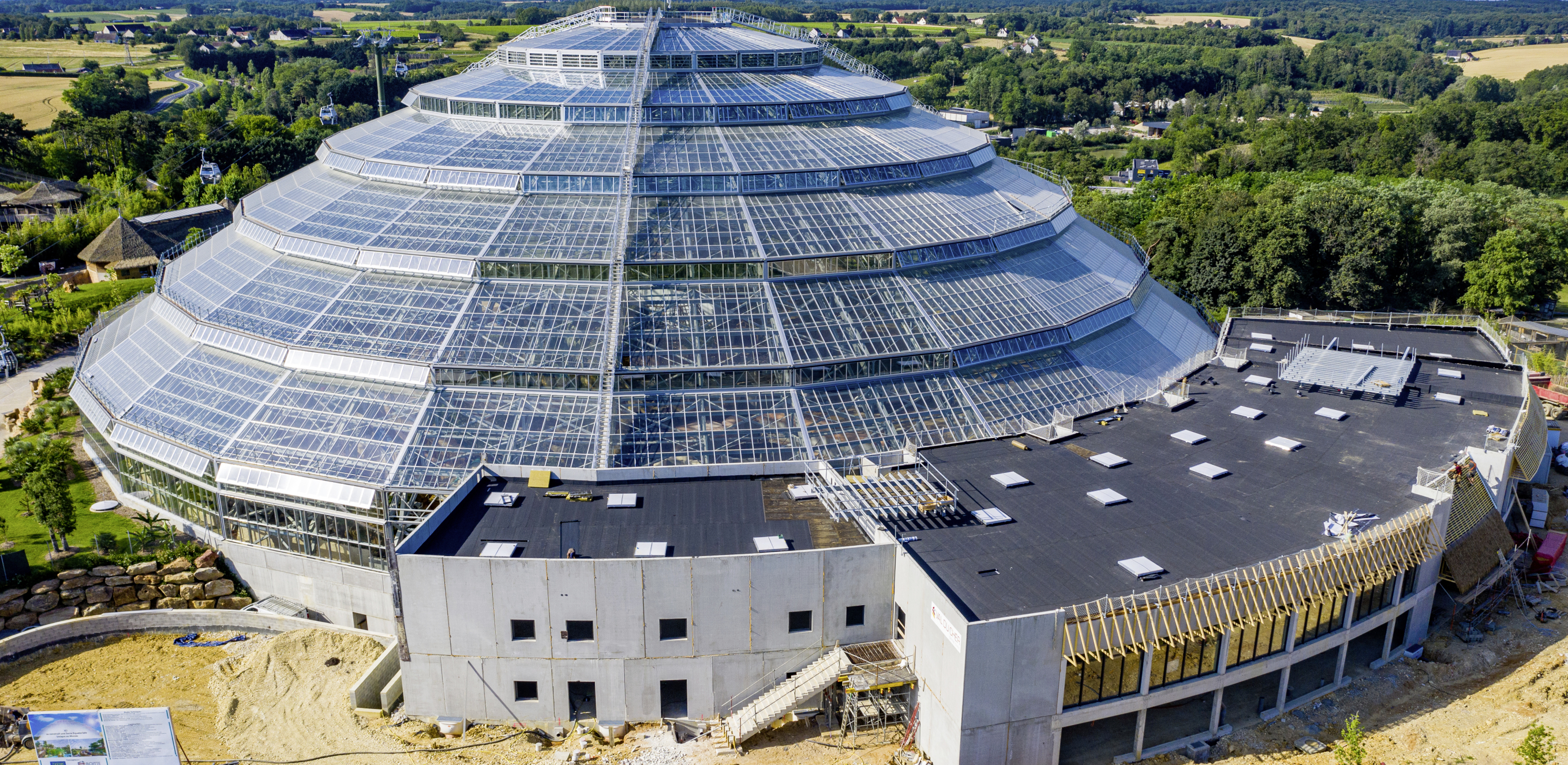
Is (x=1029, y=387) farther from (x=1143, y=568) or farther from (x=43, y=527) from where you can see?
(x=43, y=527)

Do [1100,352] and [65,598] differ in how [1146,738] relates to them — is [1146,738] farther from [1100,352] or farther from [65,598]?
[65,598]

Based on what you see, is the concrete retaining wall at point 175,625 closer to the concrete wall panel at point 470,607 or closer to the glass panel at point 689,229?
the concrete wall panel at point 470,607

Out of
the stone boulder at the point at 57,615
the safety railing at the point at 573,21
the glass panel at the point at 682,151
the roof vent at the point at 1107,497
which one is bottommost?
the stone boulder at the point at 57,615

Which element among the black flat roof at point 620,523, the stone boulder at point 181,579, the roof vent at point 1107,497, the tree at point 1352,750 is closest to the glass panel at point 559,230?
the black flat roof at point 620,523

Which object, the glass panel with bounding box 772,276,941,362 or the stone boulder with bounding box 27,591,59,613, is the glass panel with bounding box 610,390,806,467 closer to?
the glass panel with bounding box 772,276,941,362

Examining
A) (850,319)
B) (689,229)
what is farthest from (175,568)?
(850,319)

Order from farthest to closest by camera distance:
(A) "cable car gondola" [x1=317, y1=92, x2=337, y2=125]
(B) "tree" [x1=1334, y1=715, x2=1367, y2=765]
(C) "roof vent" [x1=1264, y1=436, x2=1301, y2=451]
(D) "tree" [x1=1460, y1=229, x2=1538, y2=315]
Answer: (A) "cable car gondola" [x1=317, y1=92, x2=337, y2=125] → (D) "tree" [x1=1460, y1=229, x2=1538, y2=315] → (C) "roof vent" [x1=1264, y1=436, x2=1301, y2=451] → (B) "tree" [x1=1334, y1=715, x2=1367, y2=765]

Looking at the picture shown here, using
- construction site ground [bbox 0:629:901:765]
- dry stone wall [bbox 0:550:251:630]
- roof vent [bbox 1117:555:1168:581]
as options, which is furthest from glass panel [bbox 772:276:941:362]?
dry stone wall [bbox 0:550:251:630]
